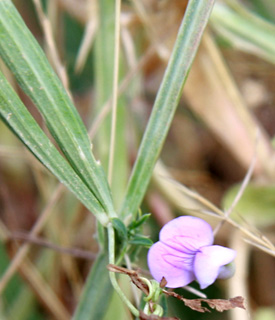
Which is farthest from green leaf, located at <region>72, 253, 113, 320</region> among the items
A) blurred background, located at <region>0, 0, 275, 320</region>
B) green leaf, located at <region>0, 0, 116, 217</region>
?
blurred background, located at <region>0, 0, 275, 320</region>

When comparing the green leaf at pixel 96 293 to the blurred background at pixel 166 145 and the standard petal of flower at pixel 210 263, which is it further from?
the blurred background at pixel 166 145

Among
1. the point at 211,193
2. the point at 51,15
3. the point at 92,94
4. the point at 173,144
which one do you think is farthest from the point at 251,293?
the point at 51,15

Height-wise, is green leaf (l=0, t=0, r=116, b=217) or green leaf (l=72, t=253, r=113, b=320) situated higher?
green leaf (l=0, t=0, r=116, b=217)

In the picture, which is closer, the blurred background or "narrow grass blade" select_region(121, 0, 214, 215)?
"narrow grass blade" select_region(121, 0, 214, 215)

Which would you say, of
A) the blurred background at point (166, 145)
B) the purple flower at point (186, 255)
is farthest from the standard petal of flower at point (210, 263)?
the blurred background at point (166, 145)

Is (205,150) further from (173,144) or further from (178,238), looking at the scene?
(178,238)

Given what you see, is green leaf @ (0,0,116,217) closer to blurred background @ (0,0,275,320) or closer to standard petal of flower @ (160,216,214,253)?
standard petal of flower @ (160,216,214,253)
